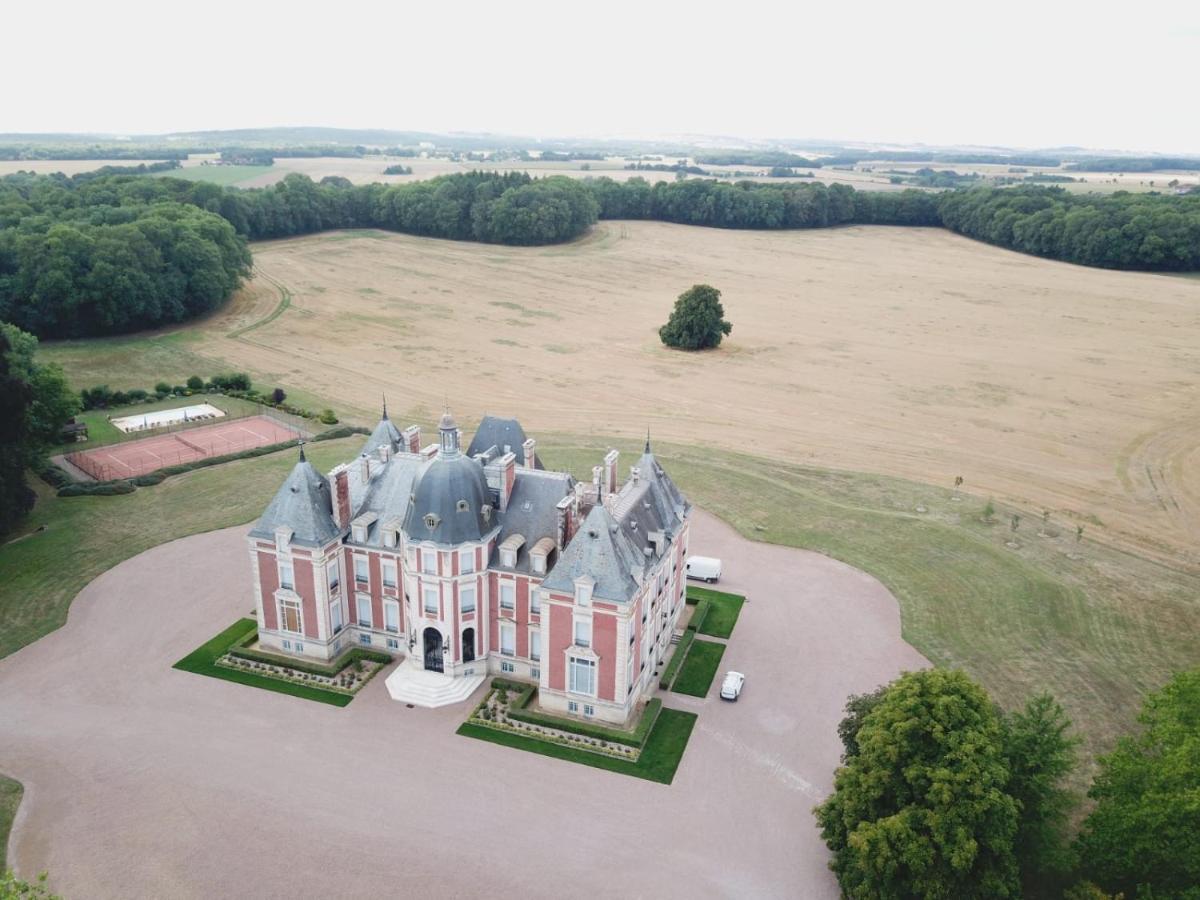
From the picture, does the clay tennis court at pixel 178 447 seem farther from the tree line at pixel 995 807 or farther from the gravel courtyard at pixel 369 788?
the tree line at pixel 995 807

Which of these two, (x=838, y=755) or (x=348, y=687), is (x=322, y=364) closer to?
(x=348, y=687)

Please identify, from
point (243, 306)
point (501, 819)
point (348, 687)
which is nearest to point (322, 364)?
point (243, 306)

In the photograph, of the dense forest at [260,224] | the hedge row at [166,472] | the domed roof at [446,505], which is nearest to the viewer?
the domed roof at [446,505]

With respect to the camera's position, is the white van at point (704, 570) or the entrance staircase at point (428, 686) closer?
the entrance staircase at point (428, 686)

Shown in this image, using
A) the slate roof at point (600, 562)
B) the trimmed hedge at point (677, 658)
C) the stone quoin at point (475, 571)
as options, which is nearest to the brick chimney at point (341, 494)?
the stone quoin at point (475, 571)

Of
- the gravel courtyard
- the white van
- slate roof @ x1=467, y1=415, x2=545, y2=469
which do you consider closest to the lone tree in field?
the white van

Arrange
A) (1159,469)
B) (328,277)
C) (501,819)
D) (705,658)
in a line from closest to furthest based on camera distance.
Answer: (501,819)
(705,658)
(1159,469)
(328,277)

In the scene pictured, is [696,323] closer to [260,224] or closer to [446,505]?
[446,505]
